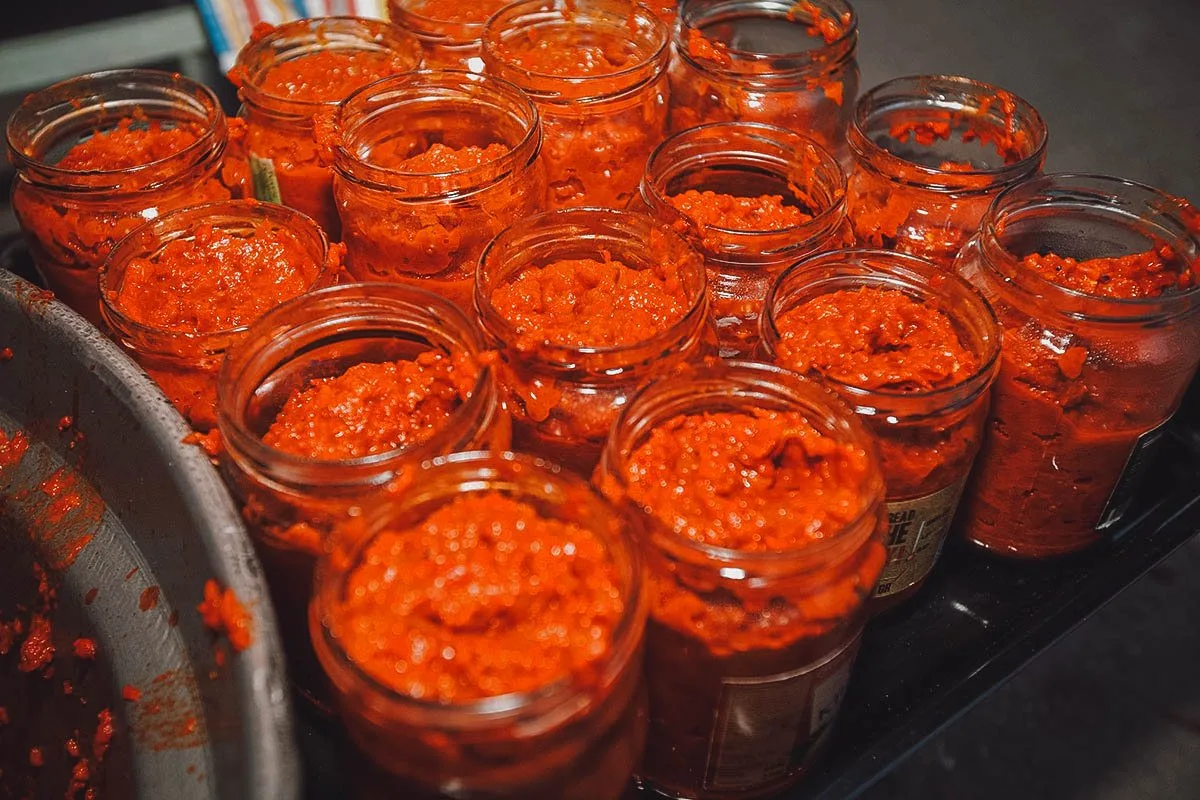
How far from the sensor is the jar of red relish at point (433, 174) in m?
1.13

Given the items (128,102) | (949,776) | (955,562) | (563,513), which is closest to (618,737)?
(563,513)

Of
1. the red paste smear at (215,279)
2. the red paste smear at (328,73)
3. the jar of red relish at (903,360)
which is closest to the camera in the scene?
the jar of red relish at (903,360)

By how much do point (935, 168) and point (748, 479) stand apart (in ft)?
2.05

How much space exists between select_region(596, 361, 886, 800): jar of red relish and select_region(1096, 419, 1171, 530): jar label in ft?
1.74

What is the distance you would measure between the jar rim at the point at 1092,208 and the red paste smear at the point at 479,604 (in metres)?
0.66

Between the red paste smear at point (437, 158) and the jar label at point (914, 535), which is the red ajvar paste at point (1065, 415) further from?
the red paste smear at point (437, 158)

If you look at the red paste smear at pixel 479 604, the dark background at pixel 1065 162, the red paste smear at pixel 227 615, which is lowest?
the dark background at pixel 1065 162

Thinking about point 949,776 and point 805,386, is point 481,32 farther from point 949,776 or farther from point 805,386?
point 949,776

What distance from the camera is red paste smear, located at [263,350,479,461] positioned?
38.0 inches

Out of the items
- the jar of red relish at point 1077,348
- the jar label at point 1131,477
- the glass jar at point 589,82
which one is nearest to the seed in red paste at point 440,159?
the glass jar at point 589,82

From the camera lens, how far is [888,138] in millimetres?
1513

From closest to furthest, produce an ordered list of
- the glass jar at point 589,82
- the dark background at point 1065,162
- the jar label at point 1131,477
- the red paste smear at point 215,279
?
the red paste smear at point 215,279
the jar label at point 1131,477
the glass jar at point 589,82
the dark background at point 1065,162

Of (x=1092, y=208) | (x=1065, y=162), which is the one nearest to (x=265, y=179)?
(x=1092, y=208)

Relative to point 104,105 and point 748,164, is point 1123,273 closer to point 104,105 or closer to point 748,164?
point 748,164
